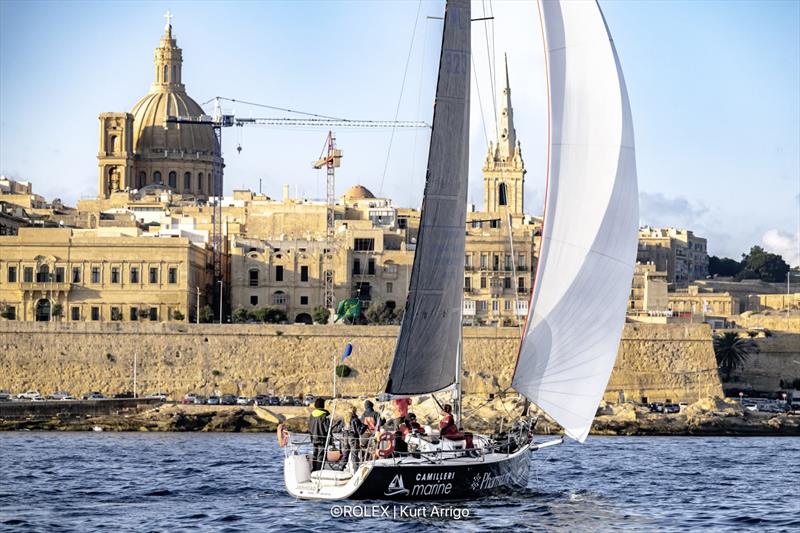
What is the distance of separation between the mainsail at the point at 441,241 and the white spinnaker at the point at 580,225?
158 cm

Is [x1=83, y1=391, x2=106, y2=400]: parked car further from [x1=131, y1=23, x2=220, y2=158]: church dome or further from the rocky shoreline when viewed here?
[x1=131, y1=23, x2=220, y2=158]: church dome

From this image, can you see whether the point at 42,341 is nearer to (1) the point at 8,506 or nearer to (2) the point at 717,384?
(2) the point at 717,384

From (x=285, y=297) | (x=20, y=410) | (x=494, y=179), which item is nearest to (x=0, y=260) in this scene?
(x=285, y=297)

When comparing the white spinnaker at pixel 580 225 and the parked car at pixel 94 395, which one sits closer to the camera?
the white spinnaker at pixel 580 225

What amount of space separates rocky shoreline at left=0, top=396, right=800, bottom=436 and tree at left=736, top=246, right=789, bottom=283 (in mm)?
62443

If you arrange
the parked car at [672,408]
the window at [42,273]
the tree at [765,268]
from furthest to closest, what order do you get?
1. the tree at [765,268]
2. the window at [42,273]
3. the parked car at [672,408]

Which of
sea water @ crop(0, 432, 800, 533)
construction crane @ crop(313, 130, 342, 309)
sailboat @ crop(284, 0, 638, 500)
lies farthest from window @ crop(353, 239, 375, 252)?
sailboat @ crop(284, 0, 638, 500)

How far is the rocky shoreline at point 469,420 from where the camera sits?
4962cm

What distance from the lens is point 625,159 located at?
24.9 meters

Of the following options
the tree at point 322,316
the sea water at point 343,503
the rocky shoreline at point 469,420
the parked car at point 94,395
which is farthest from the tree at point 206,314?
the sea water at point 343,503

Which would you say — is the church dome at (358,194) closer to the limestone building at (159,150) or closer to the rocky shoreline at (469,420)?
the limestone building at (159,150)

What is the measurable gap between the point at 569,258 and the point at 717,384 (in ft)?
141

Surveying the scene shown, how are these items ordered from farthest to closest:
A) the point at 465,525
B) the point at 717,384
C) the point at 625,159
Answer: the point at 717,384
the point at 625,159
the point at 465,525

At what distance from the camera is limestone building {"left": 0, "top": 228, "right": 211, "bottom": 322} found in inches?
2648
